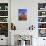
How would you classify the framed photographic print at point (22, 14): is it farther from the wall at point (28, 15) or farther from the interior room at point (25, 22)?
the wall at point (28, 15)

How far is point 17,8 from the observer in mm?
6848

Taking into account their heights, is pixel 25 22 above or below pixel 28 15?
below

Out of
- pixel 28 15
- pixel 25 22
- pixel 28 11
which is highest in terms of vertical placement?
pixel 28 11

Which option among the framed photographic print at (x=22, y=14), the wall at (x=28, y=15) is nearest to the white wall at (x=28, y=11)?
the wall at (x=28, y=15)

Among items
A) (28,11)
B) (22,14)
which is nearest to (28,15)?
(28,11)

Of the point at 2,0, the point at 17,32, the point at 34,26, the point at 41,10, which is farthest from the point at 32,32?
the point at 2,0

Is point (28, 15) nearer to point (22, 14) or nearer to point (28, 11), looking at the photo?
point (28, 11)

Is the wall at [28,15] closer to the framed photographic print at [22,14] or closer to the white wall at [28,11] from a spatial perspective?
the white wall at [28,11]

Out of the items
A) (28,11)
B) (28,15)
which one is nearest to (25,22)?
(28,15)

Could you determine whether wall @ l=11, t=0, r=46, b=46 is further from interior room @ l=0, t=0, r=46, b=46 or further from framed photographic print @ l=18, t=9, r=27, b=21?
framed photographic print @ l=18, t=9, r=27, b=21

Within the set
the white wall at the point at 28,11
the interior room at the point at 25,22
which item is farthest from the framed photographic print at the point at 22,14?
the white wall at the point at 28,11

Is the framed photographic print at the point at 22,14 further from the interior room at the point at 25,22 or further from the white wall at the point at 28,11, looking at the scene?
the white wall at the point at 28,11

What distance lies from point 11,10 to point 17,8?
326mm

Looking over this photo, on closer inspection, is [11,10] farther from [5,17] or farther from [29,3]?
[29,3]
